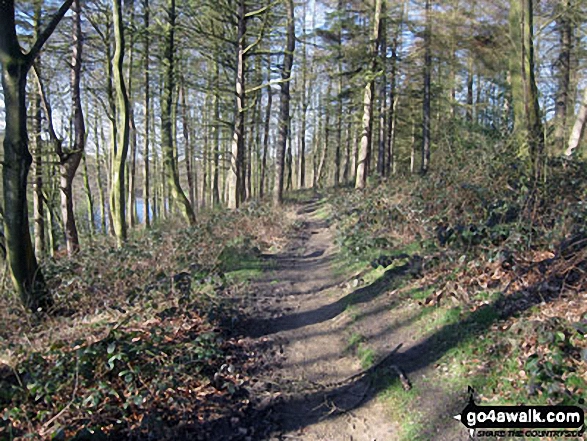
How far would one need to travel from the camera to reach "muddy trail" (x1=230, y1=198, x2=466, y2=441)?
384 centimetres

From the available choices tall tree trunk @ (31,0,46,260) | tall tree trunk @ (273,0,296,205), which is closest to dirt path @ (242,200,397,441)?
tall tree trunk @ (273,0,296,205)

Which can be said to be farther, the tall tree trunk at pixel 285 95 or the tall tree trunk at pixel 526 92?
the tall tree trunk at pixel 285 95

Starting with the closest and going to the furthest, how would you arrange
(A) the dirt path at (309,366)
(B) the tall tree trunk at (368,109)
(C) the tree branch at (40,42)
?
(A) the dirt path at (309,366) < (C) the tree branch at (40,42) < (B) the tall tree trunk at (368,109)

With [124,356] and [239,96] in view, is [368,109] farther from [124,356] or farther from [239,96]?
[124,356]

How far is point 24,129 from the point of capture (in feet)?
18.4

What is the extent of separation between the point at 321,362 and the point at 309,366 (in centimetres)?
19

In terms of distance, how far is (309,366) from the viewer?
4.91m

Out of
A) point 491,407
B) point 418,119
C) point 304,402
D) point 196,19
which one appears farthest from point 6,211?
point 418,119

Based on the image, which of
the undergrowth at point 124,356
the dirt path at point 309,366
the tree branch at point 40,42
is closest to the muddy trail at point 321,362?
the dirt path at point 309,366

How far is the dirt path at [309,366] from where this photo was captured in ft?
12.6

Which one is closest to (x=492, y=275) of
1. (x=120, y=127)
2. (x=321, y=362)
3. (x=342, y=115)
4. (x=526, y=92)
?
(x=321, y=362)

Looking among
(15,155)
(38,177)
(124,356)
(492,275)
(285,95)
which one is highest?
(285,95)

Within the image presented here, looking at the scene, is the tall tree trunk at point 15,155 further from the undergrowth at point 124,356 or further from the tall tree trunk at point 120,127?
the tall tree trunk at point 120,127

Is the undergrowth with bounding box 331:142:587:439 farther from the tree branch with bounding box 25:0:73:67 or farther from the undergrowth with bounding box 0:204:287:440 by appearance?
the tree branch with bounding box 25:0:73:67
